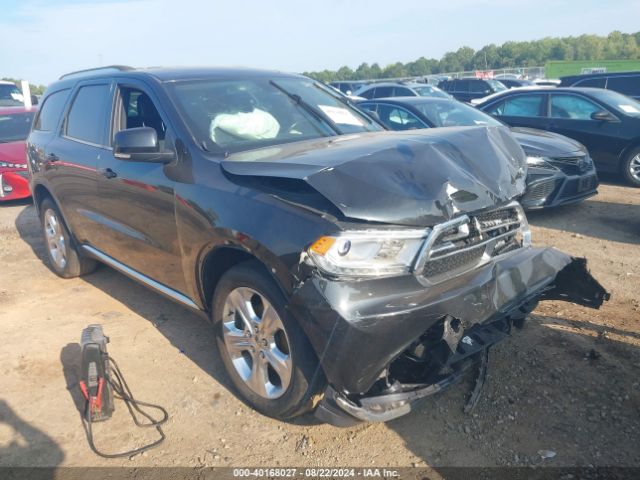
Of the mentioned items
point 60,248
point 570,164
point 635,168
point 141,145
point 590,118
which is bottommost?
point 635,168

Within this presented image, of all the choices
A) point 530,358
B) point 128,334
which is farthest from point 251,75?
point 530,358

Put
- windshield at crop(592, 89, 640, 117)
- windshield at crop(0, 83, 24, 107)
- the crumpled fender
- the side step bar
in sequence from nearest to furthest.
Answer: the crumpled fender → the side step bar → windshield at crop(592, 89, 640, 117) → windshield at crop(0, 83, 24, 107)

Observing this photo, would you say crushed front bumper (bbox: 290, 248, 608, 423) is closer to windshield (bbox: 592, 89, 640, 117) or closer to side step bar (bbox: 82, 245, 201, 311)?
side step bar (bbox: 82, 245, 201, 311)

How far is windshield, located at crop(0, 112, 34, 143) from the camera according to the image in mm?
9773

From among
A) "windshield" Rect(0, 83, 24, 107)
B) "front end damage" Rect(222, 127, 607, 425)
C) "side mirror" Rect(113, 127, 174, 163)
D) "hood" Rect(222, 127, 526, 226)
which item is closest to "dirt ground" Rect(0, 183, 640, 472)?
"front end damage" Rect(222, 127, 607, 425)

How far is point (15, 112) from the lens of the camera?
1027cm

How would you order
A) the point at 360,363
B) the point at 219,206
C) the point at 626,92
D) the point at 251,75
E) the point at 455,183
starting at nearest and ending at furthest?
the point at 360,363
the point at 455,183
the point at 219,206
the point at 251,75
the point at 626,92

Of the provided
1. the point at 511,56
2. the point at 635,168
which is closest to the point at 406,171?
the point at 635,168

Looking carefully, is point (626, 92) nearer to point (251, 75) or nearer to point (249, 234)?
point (251, 75)

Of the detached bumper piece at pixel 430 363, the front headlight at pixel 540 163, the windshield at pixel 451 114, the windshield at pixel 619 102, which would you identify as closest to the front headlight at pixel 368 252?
the detached bumper piece at pixel 430 363

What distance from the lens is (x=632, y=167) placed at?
28.0 ft

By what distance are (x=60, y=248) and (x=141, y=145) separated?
2.72m

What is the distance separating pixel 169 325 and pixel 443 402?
2258 mm

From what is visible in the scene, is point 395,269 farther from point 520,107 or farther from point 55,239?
point 520,107
